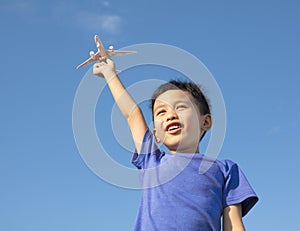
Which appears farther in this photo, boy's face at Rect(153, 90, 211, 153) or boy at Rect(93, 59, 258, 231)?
boy's face at Rect(153, 90, 211, 153)

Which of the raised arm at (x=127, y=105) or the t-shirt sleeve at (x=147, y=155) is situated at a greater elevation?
the raised arm at (x=127, y=105)

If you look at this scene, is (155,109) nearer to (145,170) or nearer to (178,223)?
(145,170)

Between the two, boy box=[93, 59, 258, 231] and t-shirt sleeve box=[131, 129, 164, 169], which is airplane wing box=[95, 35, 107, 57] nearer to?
boy box=[93, 59, 258, 231]

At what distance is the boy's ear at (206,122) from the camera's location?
14.4 ft

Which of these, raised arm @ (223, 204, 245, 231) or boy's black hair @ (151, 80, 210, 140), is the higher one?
boy's black hair @ (151, 80, 210, 140)

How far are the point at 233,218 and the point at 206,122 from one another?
1.10 m

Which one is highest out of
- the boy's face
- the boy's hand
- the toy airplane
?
the toy airplane

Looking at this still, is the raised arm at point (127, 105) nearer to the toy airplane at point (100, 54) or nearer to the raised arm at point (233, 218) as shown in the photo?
the toy airplane at point (100, 54)

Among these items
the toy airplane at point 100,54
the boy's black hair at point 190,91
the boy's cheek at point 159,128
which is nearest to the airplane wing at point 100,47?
the toy airplane at point 100,54

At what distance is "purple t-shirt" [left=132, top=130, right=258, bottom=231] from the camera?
3559mm

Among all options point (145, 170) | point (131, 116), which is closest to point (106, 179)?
point (145, 170)

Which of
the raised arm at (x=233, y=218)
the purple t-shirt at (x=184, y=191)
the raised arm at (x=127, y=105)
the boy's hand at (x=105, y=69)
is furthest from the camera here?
the boy's hand at (x=105, y=69)

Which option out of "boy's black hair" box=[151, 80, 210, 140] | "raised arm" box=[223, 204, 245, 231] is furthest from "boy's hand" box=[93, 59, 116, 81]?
"raised arm" box=[223, 204, 245, 231]

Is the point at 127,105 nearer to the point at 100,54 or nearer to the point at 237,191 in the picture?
the point at 100,54
